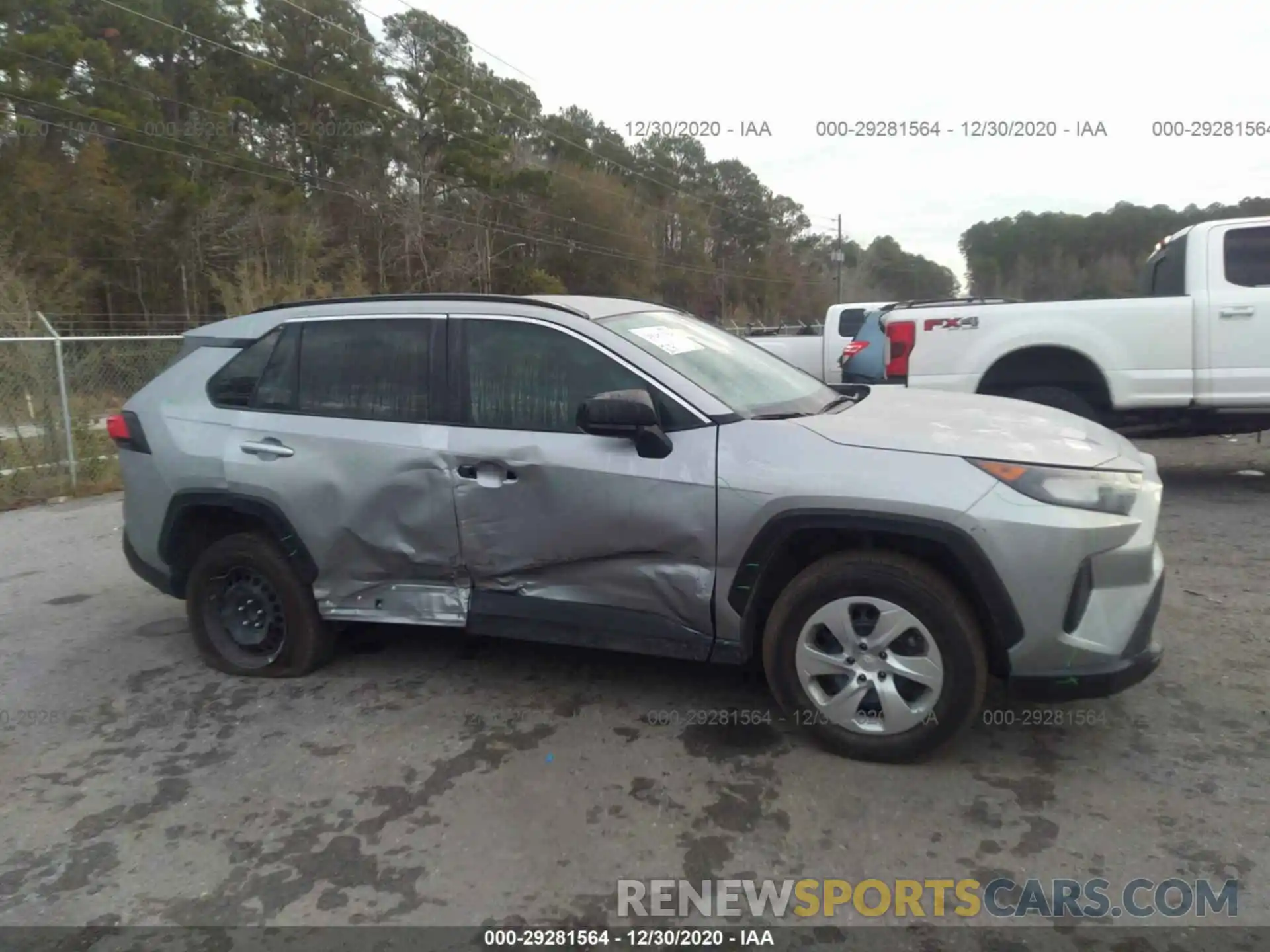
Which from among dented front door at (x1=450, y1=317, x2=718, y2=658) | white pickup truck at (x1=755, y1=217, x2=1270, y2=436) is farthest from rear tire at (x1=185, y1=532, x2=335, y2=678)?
white pickup truck at (x1=755, y1=217, x2=1270, y2=436)

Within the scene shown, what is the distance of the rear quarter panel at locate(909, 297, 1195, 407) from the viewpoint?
24.4 ft

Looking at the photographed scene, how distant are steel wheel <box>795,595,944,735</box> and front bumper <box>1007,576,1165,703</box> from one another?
0.30 meters

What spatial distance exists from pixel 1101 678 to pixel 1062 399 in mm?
5072

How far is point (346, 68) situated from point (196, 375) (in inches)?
1468

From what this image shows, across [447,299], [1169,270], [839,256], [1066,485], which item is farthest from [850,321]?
[839,256]

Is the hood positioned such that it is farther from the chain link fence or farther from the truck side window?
the chain link fence

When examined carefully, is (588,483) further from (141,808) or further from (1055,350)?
(1055,350)

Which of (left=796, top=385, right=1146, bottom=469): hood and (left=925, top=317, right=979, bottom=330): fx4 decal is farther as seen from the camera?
(left=925, top=317, right=979, bottom=330): fx4 decal

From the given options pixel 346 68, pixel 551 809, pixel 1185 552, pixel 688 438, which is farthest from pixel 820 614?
pixel 346 68

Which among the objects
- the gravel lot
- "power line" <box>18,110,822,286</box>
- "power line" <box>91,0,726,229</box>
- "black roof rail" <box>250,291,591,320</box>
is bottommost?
the gravel lot

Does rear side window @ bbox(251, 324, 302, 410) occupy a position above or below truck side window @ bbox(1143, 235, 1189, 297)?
below

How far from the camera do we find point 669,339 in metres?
4.17

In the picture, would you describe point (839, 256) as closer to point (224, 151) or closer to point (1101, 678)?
point (224, 151)

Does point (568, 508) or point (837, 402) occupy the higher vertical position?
point (837, 402)
